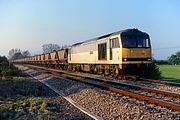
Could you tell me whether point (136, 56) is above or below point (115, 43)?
below

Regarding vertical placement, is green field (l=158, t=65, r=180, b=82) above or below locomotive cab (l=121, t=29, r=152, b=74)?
below

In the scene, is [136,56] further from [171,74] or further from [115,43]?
[171,74]

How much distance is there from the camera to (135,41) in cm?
2188

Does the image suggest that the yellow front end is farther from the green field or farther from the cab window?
the green field

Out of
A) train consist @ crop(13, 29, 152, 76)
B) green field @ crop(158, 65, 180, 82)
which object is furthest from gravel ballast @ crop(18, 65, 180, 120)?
green field @ crop(158, 65, 180, 82)

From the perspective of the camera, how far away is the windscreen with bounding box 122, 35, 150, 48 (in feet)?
70.5

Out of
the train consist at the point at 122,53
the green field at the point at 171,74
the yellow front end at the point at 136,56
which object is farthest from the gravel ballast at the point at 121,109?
Result: the green field at the point at 171,74

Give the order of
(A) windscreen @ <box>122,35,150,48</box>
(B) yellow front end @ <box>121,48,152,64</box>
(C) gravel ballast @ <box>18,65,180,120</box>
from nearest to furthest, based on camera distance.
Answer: (C) gravel ballast @ <box>18,65,180,120</box> → (B) yellow front end @ <box>121,48,152,64</box> → (A) windscreen @ <box>122,35,150,48</box>

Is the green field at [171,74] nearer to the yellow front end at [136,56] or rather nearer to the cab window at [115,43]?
the yellow front end at [136,56]

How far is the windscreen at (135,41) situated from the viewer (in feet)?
70.5

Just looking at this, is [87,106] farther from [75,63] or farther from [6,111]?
[75,63]

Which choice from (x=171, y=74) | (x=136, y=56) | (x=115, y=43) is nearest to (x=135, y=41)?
(x=136, y=56)

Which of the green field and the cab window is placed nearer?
the cab window

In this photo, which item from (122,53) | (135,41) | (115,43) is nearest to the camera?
(122,53)
